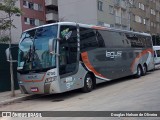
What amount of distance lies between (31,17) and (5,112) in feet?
127

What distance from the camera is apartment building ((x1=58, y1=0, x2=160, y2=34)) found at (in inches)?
1594

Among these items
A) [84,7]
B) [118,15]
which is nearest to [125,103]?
[84,7]

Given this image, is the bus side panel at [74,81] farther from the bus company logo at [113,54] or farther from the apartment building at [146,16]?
the apartment building at [146,16]

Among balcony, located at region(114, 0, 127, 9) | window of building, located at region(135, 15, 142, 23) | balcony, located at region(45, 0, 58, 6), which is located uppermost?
balcony, located at region(45, 0, 58, 6)

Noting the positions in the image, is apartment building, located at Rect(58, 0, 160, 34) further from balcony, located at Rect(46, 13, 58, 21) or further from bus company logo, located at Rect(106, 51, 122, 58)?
bus company logo, located at Rect(106, 51, 122, 58)

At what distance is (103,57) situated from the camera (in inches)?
621

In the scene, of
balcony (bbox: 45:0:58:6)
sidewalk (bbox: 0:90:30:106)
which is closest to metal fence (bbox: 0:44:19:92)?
sidewalk (bbox: 0:90:30:106)

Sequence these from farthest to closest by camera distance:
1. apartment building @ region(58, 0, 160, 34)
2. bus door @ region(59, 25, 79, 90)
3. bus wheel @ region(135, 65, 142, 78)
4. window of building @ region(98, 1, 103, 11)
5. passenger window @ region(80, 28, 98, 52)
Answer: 1. window of building @ region(98, 1, 103, 11)
2. apartment building @ region(58, 0, 160, 34)
3. bus wheel @ region(135, 65, 142, 78)
4. passenger window @ region(80, 28, 98, 52)
5. bus door @ region(59, 25, 79, 90)

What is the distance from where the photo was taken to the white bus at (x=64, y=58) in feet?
40.1

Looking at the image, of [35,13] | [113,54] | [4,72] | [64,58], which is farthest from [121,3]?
[64,58]

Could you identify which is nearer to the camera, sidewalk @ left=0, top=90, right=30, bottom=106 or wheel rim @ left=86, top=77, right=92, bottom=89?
sidewalk @ left=0, top=90, right=30, bottom=106

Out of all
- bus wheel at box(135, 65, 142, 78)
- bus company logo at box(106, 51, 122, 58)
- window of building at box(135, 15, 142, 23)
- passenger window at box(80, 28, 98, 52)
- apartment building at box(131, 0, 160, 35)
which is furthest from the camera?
window of building at box(135, 15, 142, 23)

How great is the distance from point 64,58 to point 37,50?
1.18m

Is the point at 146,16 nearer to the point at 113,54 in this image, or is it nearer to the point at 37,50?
the point at 113,54
